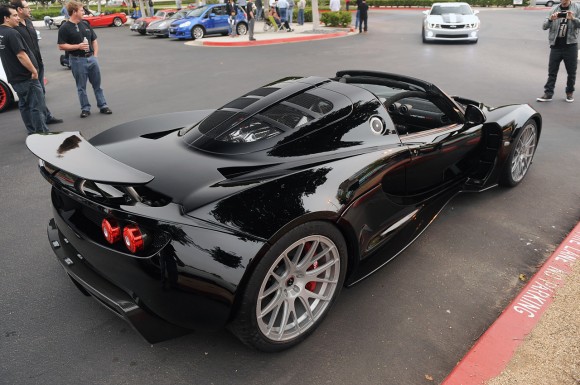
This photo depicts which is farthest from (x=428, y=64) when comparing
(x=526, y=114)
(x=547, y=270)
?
(x=547, y=270)

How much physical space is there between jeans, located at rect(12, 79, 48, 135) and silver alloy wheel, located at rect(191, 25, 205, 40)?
44.9 ft

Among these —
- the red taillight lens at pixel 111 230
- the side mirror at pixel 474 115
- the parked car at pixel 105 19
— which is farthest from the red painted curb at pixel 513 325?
the parked car at pixel 105 19

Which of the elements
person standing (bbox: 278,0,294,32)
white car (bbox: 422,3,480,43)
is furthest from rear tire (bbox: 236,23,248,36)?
white car (bbox: 422,3,480,43)

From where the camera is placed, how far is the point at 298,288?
2623 mm

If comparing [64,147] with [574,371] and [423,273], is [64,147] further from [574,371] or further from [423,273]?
[574,371]

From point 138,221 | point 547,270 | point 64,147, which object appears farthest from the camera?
point 547,270

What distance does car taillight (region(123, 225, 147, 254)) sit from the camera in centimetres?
223

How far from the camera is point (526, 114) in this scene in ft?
15.0

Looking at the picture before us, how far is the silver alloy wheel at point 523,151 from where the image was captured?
455 centimetres

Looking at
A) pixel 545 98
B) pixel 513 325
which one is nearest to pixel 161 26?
pixel 545 98

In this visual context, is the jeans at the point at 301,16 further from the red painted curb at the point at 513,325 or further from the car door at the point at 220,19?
the red painted curb at the point at 513,325

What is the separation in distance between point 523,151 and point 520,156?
8 cm

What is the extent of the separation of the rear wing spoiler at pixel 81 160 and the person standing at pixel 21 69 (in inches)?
172

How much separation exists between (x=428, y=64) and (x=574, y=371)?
10.6 metres
